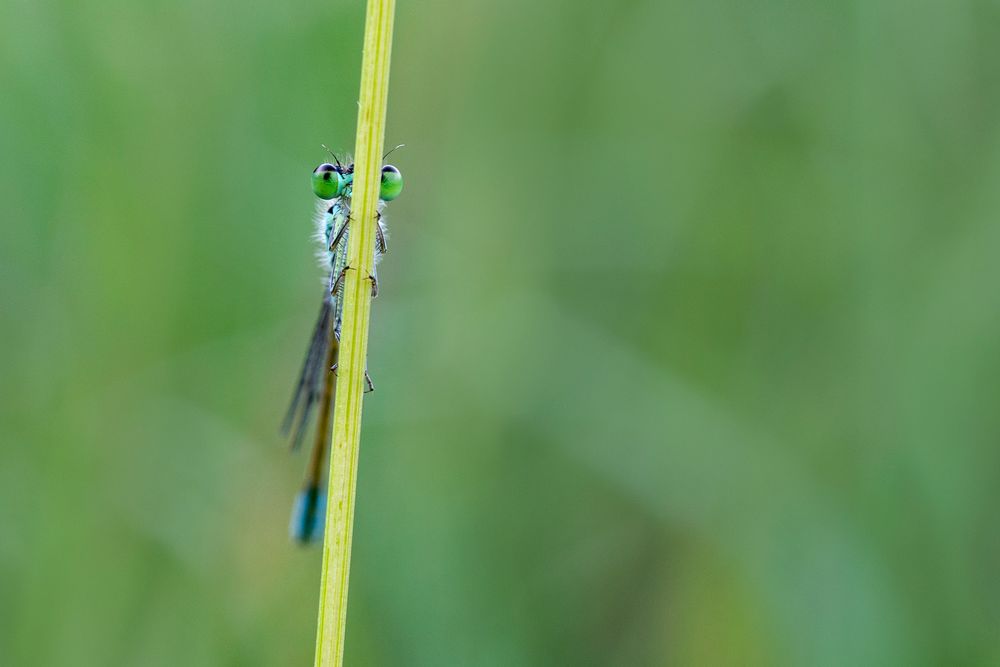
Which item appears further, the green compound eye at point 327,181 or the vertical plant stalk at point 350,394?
the green compound eye at point 327,181

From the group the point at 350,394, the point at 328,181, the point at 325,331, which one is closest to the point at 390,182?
the point at 328,181

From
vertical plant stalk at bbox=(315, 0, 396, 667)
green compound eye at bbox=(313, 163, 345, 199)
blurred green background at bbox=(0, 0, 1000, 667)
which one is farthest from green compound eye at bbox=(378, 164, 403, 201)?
blurred green background at bbox=(0, 0, 1000, 667)

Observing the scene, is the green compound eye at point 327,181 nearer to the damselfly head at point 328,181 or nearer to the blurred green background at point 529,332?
the damselfly head at point 328,181

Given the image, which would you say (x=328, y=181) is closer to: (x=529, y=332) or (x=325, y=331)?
(x=325, y=331)

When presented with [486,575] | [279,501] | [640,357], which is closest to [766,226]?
[640,357]

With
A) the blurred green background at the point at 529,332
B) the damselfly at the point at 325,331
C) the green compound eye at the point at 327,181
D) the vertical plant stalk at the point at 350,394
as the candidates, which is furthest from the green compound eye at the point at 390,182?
the blurred green background at the point at 529,332

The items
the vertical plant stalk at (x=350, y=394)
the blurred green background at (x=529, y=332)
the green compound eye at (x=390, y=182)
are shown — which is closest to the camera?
the vertical plant stalk at (x=350, y=394)
